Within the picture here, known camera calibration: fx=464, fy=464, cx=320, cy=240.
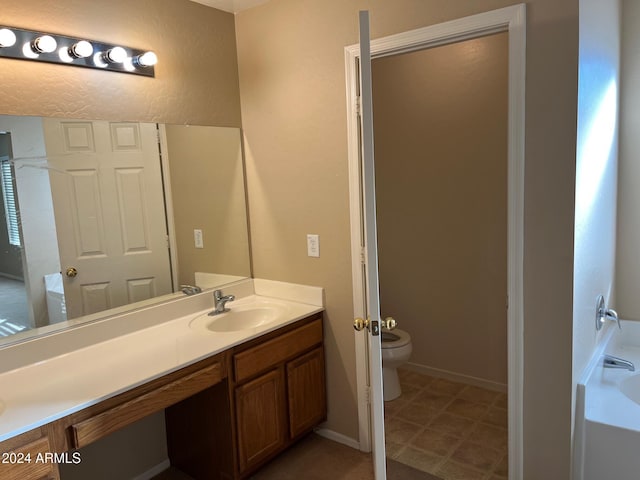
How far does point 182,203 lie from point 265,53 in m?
0.96

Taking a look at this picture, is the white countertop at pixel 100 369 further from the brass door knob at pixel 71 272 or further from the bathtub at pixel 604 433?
the bathtub at pixel 604 433

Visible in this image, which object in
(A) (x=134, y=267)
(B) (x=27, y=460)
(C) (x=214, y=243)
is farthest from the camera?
(C) (x=214, y=243)

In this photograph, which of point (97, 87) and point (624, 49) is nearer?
point (97, 87)

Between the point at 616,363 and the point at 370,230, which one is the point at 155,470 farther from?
the point at 616,363

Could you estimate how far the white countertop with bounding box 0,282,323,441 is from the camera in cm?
155

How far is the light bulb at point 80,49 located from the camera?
1.98 metres

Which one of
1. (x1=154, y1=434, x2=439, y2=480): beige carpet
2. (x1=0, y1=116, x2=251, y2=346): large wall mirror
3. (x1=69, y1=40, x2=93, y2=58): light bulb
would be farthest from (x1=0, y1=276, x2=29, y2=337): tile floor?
(x1=154, y1=434, x2=439, y2=480): beige carpet

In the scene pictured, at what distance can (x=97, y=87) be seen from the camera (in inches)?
83.0

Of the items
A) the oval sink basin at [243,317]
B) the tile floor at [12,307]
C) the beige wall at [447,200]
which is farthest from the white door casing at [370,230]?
the beige wall at [447,200]

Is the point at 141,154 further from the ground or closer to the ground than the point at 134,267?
further from the ground

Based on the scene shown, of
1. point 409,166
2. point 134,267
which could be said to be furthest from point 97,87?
point 409,166

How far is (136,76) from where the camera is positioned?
2254 mm

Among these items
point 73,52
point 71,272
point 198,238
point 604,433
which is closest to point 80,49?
point 73,52

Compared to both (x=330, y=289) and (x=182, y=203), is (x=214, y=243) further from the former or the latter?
(x=330, y=289)
